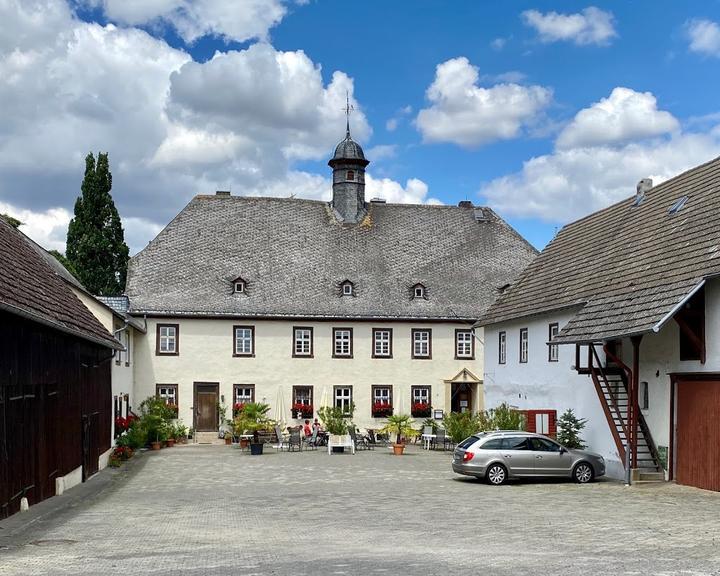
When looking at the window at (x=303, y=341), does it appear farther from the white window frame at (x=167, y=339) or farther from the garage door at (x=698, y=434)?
the garage door at (x=698, y=434)

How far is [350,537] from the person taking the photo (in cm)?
1374

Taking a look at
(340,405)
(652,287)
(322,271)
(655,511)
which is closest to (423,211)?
(322,271)

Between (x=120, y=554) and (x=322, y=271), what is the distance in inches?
1280

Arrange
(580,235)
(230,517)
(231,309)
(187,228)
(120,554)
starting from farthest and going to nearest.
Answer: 1. (187,228)
2. (231,309)
3. (580,235)
4. (230,517)
5. (120,554)

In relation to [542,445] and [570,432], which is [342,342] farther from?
[542,445]

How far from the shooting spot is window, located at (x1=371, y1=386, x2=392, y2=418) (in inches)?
1668

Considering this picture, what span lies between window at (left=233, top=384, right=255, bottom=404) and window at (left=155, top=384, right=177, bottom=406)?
8.56 feet

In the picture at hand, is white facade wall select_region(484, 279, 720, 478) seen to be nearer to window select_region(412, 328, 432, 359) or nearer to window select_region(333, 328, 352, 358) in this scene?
window select_region(412, 328, 432, 359)

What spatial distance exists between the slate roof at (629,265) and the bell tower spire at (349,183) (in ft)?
44.4

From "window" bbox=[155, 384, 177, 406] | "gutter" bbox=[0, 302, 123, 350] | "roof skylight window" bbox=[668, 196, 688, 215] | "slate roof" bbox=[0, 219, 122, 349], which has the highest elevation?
"roof skylight window" bbox=[668, 196, 688, 215]

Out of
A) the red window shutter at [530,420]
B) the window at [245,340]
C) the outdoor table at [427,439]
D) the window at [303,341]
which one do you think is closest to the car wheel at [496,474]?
the red window shutter at [530,420]

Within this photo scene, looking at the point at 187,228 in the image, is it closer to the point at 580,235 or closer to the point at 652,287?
the point at 580,235

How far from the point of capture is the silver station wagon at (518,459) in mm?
23000

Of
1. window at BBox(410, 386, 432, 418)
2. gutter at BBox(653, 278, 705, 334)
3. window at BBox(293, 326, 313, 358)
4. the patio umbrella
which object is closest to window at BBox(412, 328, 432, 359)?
window at BBox(410, 386, 432, 418)
